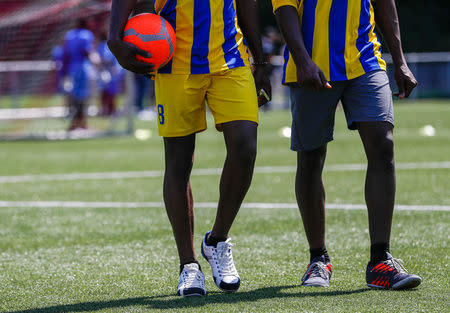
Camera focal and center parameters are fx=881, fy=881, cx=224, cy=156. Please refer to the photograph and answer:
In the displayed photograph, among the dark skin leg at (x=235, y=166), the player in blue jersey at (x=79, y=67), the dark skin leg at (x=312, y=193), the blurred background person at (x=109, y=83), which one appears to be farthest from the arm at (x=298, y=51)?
the blurred background person at (x=109, y=83)

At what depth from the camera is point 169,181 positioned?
479cm

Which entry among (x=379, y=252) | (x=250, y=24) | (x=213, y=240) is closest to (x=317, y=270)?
(x=379, y=252)

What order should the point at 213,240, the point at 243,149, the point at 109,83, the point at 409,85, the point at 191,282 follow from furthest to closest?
the point at 109,83
the point at 409,85
the point at 213,240
the point at 243,149
the point at 191,282

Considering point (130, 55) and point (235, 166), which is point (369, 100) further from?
point (130, 55)

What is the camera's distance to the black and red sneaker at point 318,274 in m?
4.68

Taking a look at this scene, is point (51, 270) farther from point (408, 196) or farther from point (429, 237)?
point (408, 196)

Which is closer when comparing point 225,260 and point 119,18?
point 119,18

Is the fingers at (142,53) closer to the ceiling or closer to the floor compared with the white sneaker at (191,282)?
closer to the ceiling

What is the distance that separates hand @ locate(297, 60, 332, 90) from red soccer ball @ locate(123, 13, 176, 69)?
70 cm

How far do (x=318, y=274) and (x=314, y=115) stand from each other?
2.85 ft

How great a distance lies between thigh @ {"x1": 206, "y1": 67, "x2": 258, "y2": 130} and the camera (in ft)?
15.3

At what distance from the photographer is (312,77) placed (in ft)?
15.2

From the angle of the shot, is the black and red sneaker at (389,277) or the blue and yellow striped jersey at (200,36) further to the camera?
the blue and yellow striped jersey at (200,36)

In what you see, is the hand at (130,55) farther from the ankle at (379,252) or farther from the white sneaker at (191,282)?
the ankle at (379,252)
